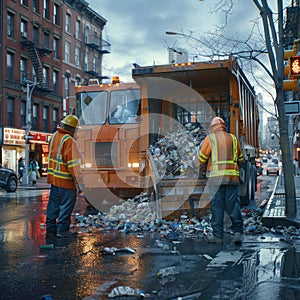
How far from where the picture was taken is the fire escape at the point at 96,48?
4250cm

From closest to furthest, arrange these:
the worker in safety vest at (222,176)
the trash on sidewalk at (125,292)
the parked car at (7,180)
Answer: the trash on sidewalk at (125,292) < the worker in safety vest at (222,176) < the parked car at (7,180)

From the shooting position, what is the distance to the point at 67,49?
130 feet

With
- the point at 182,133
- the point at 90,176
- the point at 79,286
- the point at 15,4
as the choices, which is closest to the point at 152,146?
the point at 182,133

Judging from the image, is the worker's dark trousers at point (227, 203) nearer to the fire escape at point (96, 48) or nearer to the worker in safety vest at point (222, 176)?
the worker in safety vest at point (222, 176)

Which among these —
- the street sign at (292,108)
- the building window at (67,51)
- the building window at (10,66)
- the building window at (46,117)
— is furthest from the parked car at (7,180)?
the building window at (67,51)

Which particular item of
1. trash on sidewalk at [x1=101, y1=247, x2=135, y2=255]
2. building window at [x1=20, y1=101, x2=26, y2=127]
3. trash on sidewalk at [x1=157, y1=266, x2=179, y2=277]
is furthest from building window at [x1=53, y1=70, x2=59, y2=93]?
trash on sidewalk at [x1=157, y1=266, x2=179, y2=277]

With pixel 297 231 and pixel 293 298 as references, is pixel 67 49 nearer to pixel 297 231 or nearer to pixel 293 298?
pixel 297 231

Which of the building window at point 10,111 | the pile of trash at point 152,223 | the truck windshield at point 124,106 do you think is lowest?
the pile of trash at point 152,223

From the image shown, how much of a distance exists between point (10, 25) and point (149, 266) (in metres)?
29.5

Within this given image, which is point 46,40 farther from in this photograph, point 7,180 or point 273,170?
point 273,170

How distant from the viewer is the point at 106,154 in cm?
1129

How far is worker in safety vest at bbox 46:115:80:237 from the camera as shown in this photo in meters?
7.66

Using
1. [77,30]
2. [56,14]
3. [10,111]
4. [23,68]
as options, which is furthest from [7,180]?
[77,30]

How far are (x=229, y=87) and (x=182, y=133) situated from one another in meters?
1.49
